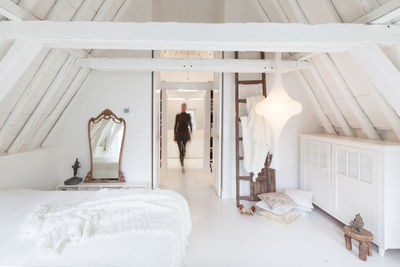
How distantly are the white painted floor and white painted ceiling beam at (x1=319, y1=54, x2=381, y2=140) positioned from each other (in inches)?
49.8

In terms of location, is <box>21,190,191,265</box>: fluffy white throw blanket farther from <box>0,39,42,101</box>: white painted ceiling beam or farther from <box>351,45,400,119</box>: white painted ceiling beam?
<box>351,45,400,119</box>: white painted ceiling beam

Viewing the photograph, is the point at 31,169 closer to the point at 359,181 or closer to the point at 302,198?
the point at 302,198

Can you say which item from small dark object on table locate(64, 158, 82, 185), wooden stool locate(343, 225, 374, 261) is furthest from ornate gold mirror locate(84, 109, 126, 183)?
wooden stool locate(343, 225, 374, 261)


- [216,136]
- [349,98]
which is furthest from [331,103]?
[216,136]

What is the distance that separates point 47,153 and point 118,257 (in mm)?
3077

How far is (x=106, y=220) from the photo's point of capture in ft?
6.15

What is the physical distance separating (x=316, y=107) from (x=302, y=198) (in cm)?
140

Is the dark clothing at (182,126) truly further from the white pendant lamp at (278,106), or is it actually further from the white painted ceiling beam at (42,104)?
the white pendant lamp at (278,106)

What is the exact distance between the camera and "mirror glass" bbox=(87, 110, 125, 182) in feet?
13.5

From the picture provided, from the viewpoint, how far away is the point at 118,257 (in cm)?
144

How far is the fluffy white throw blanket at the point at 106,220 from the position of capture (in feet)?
5.36

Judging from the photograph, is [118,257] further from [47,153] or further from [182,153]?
[182,153]

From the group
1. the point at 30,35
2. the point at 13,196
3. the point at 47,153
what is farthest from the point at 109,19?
the point at 13,196

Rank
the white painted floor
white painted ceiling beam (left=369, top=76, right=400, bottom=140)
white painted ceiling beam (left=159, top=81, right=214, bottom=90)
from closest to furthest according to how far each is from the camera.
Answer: the white painted floor
white painted ceiling beam (left=369, top=76, right=400, bottom=140)
white painted ceiling beam (left=159, top=81, right=214, bottom=90)
